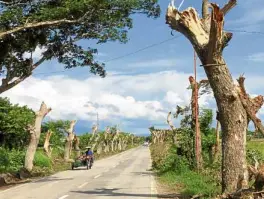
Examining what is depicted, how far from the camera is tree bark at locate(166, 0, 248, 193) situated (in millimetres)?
13938

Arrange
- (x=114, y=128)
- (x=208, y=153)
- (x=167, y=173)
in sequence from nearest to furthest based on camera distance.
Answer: (x=167, y=173)
(x=208, y=153)
(x=114, y=128)

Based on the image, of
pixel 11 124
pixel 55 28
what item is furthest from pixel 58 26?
pixel 11 124

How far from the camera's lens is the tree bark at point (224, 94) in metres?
13.9

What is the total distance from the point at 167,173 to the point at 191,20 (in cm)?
1436

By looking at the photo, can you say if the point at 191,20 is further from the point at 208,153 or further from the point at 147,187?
the point at 208,153

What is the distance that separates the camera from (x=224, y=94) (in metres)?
14.1

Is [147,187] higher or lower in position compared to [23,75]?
lower

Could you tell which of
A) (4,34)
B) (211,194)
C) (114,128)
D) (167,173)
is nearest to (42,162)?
(167,173)

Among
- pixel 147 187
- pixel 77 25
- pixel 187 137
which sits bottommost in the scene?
pixel 147 187

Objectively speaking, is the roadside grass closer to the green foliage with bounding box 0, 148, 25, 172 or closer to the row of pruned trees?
the row of pruned trees

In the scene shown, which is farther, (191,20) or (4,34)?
(4,34)

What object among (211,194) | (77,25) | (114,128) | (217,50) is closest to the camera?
(217,50)

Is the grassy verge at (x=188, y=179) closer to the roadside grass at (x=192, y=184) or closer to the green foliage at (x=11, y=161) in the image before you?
the roadside grass at (x=192, y=184)

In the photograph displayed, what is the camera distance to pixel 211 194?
15.3 meters
